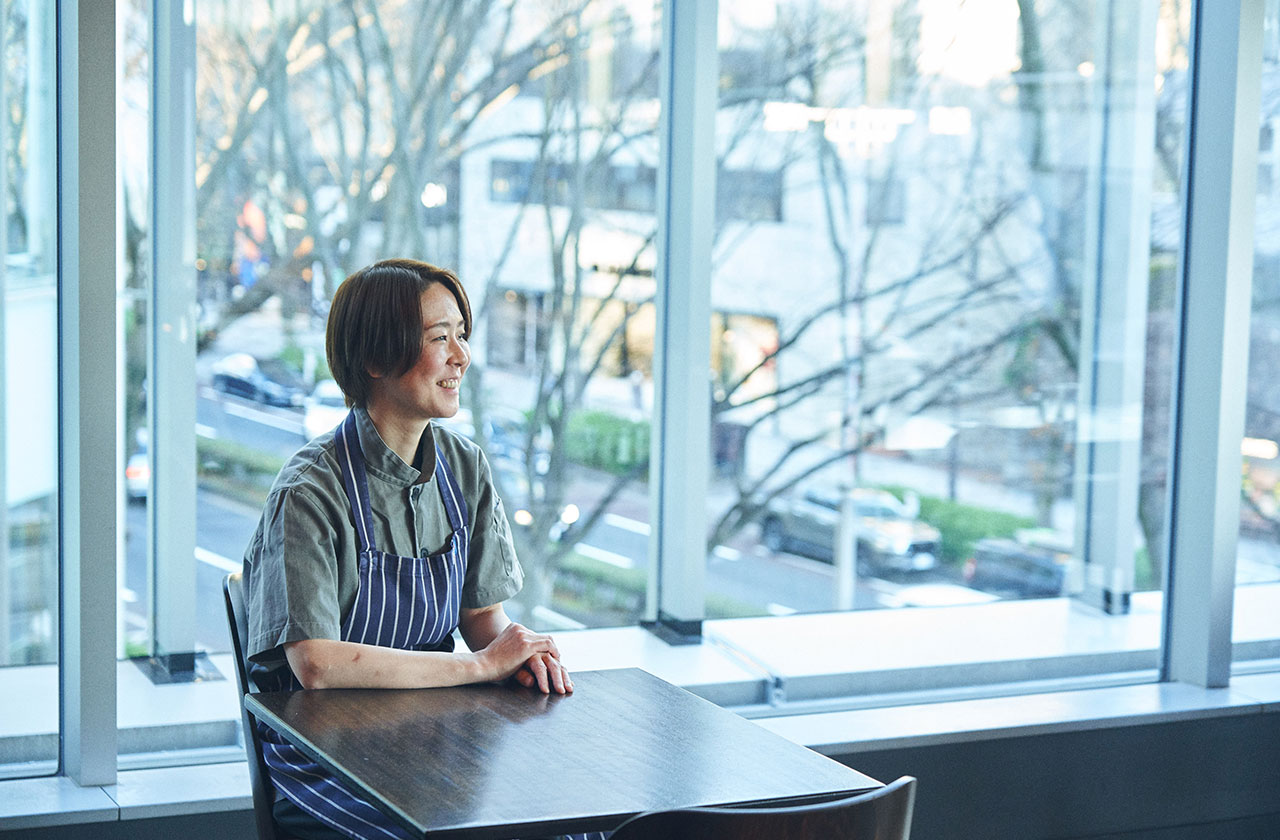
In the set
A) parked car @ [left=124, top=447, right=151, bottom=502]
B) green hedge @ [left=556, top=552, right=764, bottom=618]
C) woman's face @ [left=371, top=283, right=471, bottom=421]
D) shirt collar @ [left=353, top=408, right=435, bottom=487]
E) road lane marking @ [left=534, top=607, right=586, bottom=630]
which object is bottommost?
road lane marking @ [left=534, top=607, right=586, bottom=630]

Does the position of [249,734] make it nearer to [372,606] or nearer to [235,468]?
[372,606]

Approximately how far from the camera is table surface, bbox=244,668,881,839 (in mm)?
1533

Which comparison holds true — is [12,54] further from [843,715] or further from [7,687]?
[843,715]

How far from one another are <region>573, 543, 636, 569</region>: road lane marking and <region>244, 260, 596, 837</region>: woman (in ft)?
3.78

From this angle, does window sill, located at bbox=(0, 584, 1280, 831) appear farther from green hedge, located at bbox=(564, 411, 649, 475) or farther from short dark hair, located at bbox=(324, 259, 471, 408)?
short dark hair, located at bbox=(324, 259, 471, 408)

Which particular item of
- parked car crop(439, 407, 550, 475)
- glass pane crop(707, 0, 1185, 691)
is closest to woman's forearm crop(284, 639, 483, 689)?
parked car crop(439, 407, 550, 475)

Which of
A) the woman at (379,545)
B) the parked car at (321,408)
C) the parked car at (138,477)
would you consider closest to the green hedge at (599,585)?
the parked car at (321,408)

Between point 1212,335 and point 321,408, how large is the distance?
7.08 feet

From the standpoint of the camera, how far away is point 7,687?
268cm

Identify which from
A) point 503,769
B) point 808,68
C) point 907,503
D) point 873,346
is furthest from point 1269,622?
point 503,769

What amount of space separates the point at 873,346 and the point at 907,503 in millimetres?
438

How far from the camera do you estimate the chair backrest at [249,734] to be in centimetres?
201

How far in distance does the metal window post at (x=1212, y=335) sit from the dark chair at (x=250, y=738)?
2440mm

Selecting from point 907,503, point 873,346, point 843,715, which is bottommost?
point 843,715
